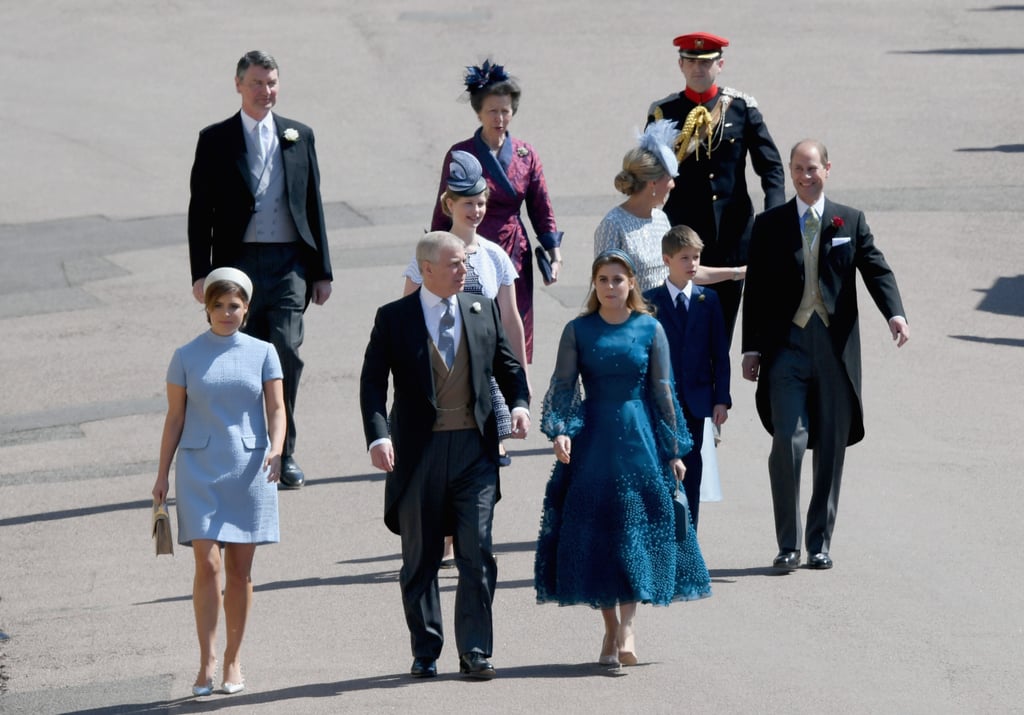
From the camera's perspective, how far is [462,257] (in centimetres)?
767

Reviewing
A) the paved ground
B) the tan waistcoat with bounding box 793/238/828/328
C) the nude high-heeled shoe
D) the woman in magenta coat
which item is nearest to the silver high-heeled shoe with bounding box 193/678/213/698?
the paved ground

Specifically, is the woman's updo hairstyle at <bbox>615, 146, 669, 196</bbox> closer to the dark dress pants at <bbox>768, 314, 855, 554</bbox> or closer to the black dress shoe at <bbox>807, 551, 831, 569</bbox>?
the dark dress pants at <bbox>768, 314, 855, 554</bbox>

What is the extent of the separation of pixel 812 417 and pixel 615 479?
6.62 ft

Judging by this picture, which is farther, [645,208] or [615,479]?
[645,208]

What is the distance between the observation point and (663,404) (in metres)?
7.84

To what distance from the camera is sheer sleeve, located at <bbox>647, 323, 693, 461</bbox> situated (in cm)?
783

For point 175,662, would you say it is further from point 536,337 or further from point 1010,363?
point 1010,363

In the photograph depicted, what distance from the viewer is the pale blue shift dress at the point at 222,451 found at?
7473 millimetres

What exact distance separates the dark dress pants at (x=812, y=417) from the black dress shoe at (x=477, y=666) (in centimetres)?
217

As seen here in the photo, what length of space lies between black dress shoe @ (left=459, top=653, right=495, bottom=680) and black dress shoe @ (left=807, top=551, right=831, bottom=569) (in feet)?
7.26

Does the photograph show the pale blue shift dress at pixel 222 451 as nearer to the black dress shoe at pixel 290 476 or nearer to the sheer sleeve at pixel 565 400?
the sheer sleeve at pixel 565 400

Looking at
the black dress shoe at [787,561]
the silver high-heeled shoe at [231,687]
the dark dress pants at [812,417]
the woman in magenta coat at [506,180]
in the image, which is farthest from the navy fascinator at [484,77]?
the silver high-heeled shoe at [231,687]

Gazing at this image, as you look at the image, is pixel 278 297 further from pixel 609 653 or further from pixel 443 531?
pixel 609 653

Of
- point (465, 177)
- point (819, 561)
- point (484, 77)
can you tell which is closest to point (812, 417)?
point (819, 561)
